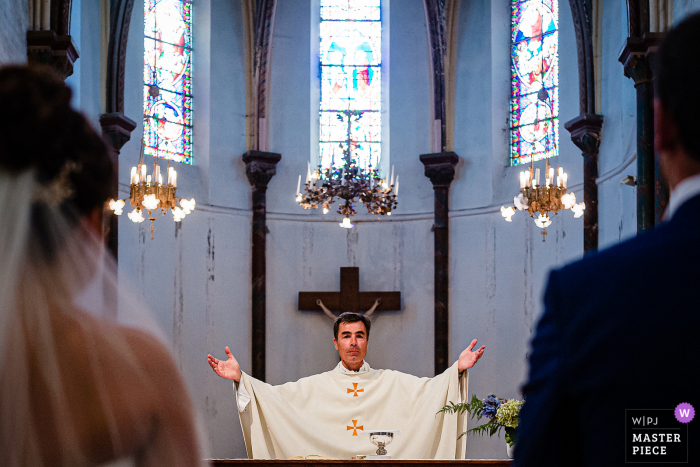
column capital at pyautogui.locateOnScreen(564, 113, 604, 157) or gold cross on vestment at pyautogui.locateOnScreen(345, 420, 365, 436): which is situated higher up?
column capital at pyautogui.locateOnScreen(564, 113, 604, 157)

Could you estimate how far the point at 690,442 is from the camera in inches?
38.4

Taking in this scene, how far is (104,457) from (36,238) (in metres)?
0.36

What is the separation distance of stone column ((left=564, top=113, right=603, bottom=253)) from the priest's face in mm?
4346

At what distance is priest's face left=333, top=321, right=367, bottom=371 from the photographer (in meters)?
5.71

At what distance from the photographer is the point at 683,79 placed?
99 cm

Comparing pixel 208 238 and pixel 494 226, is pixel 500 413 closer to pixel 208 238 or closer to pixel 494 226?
pixel 494 226

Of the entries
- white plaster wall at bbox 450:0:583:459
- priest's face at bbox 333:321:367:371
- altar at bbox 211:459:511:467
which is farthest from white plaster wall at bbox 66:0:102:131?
altar at bbox 211:459:511:467

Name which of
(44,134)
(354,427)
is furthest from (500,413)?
(44,134)

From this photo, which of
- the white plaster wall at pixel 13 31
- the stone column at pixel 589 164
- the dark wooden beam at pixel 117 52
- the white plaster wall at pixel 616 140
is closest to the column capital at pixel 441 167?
the stone column at pixel 589 164

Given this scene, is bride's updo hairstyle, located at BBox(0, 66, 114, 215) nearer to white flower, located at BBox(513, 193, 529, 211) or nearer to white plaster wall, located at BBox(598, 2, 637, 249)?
white flower, located at BBox(513, 193, 529, 211)

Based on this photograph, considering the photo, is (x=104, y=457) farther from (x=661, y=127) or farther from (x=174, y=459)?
(x=661, y=127)

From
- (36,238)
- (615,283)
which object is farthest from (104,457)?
(615,283)

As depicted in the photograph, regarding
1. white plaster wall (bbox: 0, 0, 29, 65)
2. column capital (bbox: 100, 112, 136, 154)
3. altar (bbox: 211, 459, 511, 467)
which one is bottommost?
altar (bbox: 211, 459, 511, 467)

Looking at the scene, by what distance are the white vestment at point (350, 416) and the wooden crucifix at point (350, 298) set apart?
197 inches
